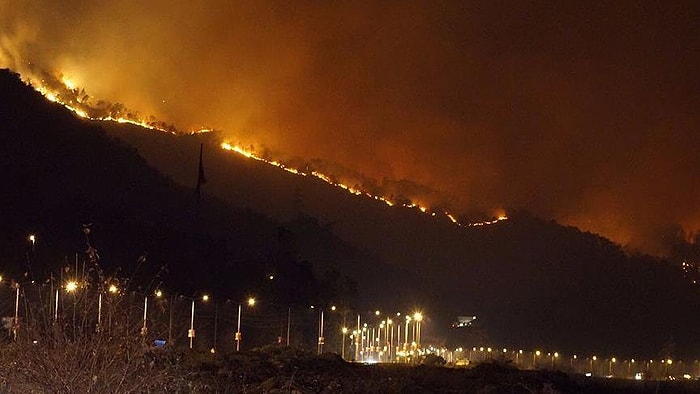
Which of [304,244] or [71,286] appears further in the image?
[304,244]

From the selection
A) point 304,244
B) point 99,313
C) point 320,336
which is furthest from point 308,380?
point 304,244

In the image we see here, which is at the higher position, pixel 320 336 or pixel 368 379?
pixel 320 336

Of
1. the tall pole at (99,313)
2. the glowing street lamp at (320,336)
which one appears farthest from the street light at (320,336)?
the tall pole at (99,313)

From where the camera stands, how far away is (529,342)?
12362 cm

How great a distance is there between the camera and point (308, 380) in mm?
26703

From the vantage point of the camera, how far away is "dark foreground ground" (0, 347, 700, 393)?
1359 cm

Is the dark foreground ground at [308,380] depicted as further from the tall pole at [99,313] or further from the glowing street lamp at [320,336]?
the glowing street lamp at [320,336]

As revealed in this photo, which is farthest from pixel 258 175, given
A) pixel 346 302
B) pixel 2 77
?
pixel 346 302

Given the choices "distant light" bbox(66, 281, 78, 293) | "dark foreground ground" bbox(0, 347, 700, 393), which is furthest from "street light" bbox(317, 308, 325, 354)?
"distant light" bbox(66, 281, 78, 293)

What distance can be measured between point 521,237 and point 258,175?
61.2 metres

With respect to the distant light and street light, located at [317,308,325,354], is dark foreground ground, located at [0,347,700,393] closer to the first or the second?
the distant light

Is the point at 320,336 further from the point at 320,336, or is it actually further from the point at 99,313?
the point at 99,313

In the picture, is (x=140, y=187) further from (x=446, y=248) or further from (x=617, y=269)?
(x=617, y=269)

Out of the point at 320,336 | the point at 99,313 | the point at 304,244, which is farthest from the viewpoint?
the point at 304,244
